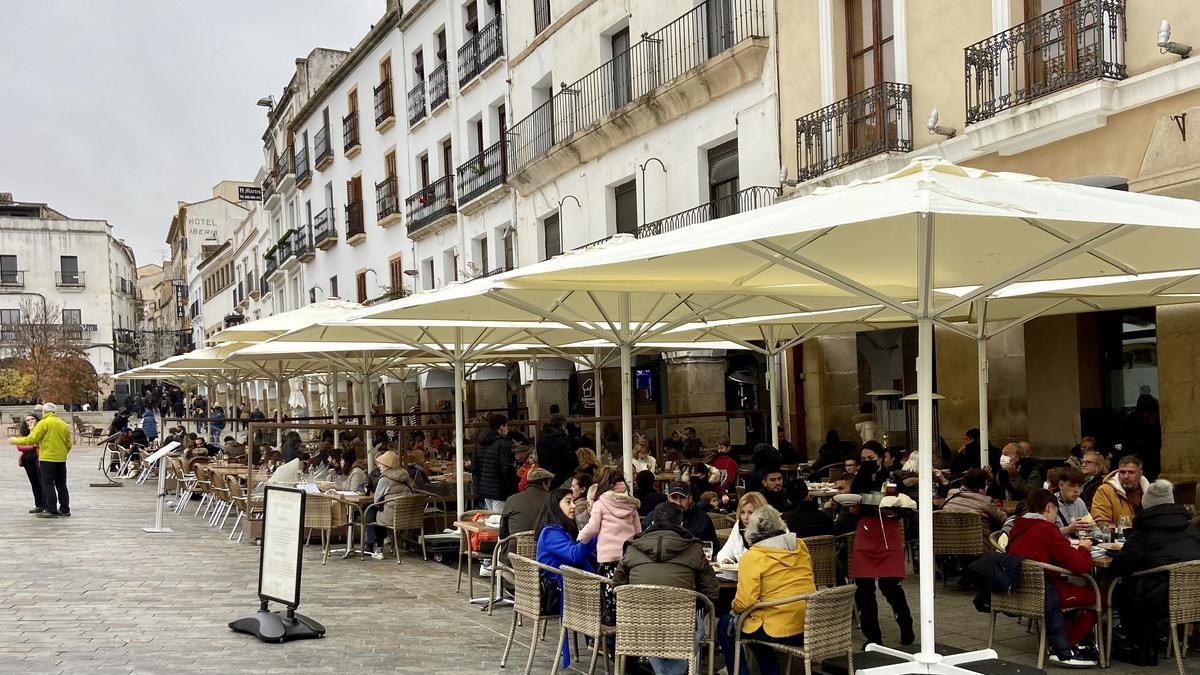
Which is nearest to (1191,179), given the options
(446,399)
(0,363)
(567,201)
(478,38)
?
(567,201)

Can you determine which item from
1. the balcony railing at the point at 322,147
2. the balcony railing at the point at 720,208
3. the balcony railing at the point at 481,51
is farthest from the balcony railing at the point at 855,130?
the balcony railing at the point at 322,147

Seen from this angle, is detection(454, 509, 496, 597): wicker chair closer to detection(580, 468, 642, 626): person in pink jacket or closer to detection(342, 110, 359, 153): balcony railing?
detection(580, 468, 642, 626): person in pink jacket

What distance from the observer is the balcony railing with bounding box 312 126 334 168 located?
1561 inches

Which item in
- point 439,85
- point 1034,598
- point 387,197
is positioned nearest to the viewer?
point 1034,598

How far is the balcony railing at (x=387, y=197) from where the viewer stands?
33969 millimetres

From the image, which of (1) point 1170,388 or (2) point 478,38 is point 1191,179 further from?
(2) point 478,38

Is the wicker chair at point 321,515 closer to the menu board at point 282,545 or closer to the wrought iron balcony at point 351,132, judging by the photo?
the menu board at point 282,545

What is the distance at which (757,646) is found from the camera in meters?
6.50

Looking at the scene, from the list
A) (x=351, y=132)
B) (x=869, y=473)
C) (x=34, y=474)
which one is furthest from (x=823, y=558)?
(x=351, y=132)

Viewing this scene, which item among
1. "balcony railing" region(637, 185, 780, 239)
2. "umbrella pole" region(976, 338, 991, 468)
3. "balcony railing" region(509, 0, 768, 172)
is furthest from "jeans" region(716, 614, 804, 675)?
"balcony railing" region(509, 0, 768, 172)

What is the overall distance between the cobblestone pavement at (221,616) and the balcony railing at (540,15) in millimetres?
15227

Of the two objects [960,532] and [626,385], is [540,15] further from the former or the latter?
[960,532]

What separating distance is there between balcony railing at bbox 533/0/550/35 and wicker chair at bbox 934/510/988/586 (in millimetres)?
18524

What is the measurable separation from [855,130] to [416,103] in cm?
1943
